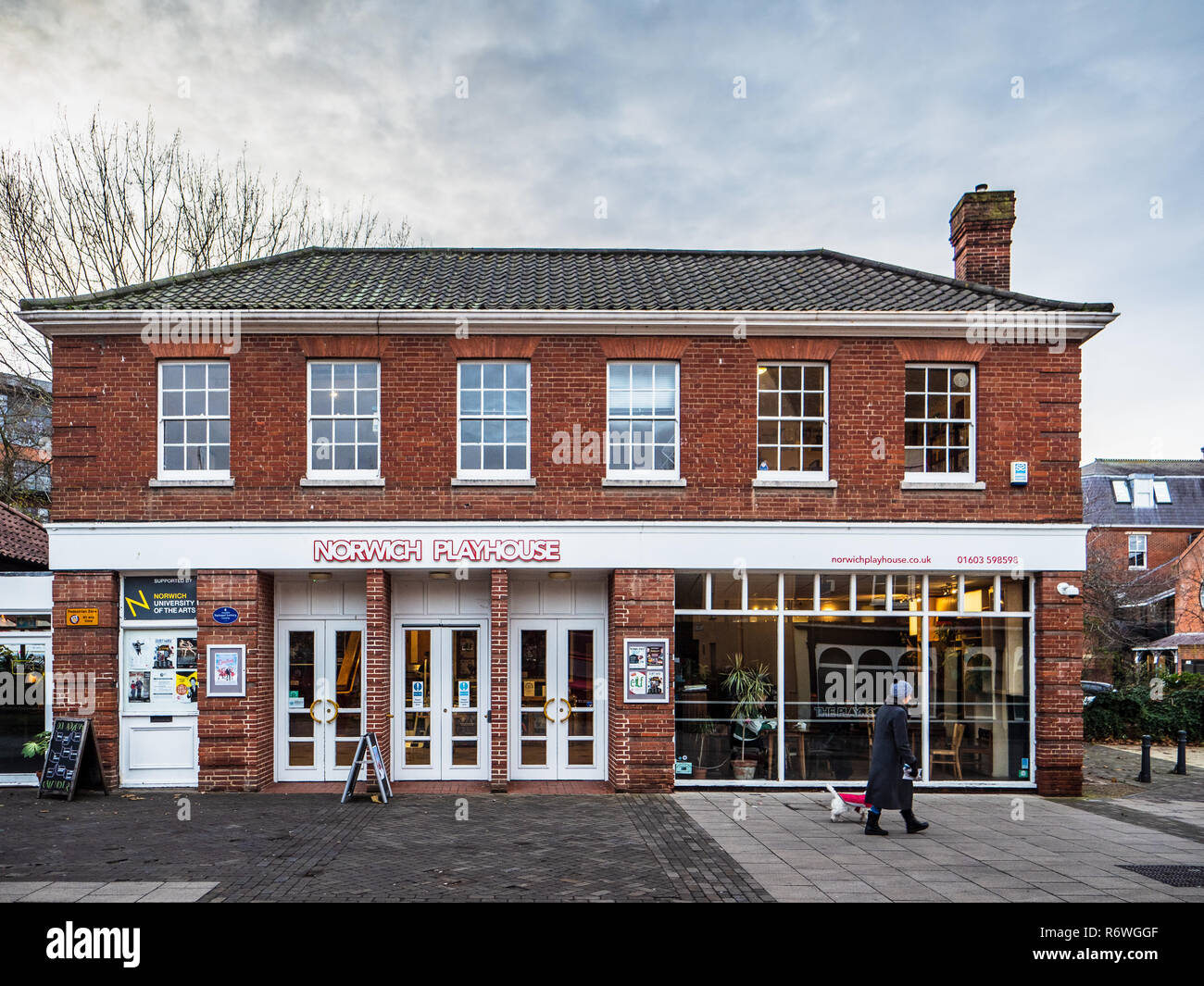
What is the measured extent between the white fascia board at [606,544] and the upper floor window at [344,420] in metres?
0.93

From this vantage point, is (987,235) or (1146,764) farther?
(987,235)

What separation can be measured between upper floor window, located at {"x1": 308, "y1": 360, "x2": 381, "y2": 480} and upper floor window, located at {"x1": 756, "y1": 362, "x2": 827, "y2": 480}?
589cm

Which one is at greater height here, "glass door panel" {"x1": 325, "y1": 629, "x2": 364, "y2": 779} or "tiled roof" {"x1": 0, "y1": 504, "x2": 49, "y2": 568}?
"tiled roof" {"x1": 0, "y1": 504, "x2": 49, "y2": 568}

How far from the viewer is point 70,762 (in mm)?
12586

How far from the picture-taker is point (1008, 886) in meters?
8.36

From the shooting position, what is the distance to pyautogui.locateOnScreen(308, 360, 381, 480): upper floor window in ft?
44.3

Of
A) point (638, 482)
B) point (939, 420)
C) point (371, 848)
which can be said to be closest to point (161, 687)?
point (371, 848)

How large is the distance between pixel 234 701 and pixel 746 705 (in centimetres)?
755

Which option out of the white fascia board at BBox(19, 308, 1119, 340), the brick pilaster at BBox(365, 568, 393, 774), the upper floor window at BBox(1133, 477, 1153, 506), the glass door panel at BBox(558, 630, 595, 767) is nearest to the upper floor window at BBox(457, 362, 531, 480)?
the white fascia board at BBox(19, 308, 1119, 340)

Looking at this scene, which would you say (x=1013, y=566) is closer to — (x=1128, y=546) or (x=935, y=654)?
(x=935, y=654)

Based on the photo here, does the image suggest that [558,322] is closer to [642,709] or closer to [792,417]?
[792,417]

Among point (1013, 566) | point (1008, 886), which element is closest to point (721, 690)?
point (1013, 566)

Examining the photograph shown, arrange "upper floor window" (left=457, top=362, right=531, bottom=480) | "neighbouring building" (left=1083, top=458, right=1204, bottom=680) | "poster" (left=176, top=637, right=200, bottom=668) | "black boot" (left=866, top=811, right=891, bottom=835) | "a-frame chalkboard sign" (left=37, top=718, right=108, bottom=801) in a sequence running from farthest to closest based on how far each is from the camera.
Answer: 1. "neighbouring building" (left=1083, top=458, right=1204, bottom=680)
2. "upper floor window" (left=457, top=362, right=531, bottom=480)
3. "poster" (left=176, top=637, right=200, bottom=668)
4. "a-frame chalkboard sign" (left=37, top=718, right=108, bottom=801)
5. "black boot" (left=866, top=811, right=891, bottom=835)

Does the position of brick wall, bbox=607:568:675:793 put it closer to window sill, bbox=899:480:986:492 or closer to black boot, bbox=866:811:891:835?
black boot, bbox=866:811:891:835
